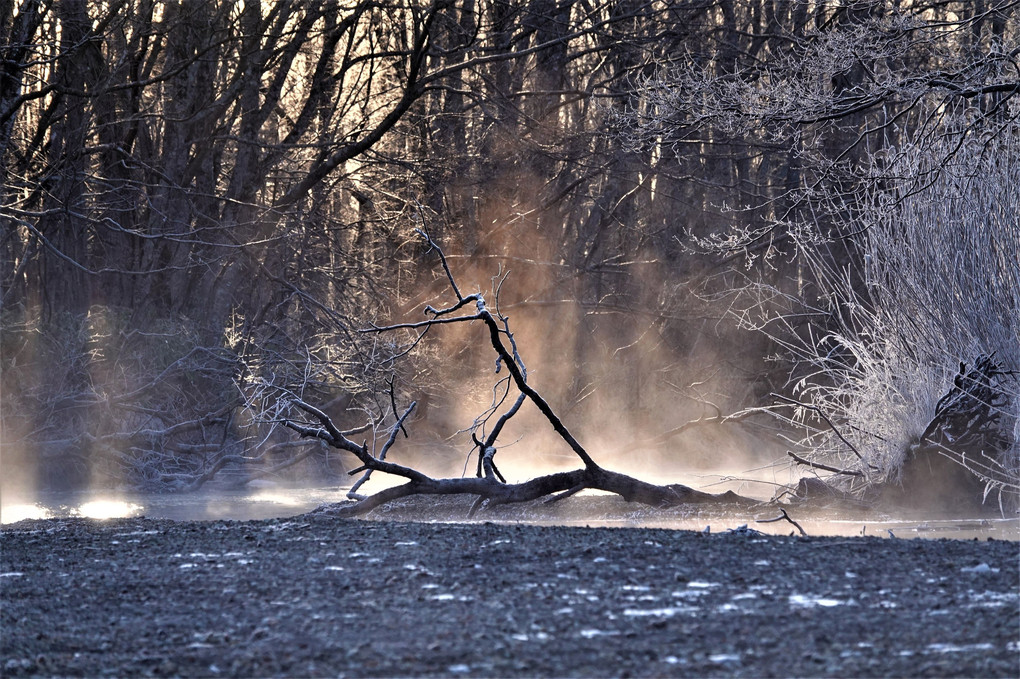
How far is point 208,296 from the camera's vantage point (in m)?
16.4

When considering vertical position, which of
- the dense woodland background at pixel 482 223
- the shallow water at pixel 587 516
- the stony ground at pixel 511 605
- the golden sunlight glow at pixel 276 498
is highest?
the dense woodland background at pixel 482 223

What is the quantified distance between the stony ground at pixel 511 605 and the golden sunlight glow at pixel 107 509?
16.2 ft

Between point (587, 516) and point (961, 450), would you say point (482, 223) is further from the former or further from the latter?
point (961, 450)

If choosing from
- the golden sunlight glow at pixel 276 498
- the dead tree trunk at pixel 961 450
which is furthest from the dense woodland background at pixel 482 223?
the golden sunlight glow at pixel 276 498

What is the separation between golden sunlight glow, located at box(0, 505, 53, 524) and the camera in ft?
37.2

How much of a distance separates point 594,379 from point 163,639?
52.2ft

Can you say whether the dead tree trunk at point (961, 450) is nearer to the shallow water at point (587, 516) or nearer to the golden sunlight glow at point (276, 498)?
the shallow water at point (587, 516)

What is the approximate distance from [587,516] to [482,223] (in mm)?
9211

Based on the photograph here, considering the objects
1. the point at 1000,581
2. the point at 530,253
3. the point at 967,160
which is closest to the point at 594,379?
the point at 530,253

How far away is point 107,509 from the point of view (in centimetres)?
1221

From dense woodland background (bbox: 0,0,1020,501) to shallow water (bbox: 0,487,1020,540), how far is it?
1.00 m

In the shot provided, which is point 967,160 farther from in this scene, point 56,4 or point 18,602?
point 56,4

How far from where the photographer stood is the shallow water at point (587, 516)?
371 inches

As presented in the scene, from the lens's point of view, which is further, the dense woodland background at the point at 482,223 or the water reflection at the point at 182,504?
the water reflection at the point at 182,504
